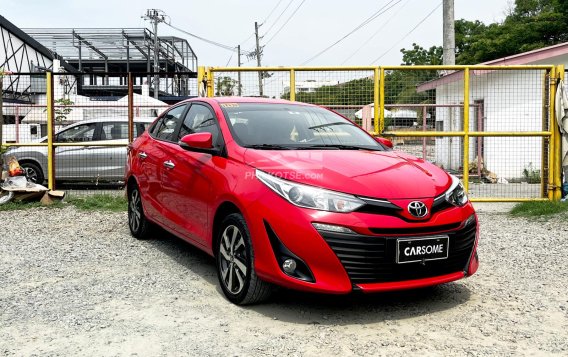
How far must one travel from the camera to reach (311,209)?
11.8 ft

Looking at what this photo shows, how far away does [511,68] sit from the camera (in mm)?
8477

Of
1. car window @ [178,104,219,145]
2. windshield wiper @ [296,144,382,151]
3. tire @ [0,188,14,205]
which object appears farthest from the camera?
tire @ [0,188,14,205]

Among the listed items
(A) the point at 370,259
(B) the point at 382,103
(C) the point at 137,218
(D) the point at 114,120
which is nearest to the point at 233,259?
(A) the point at 370,259

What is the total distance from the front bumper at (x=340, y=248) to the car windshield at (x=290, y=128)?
0.93 m

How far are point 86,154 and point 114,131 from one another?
3.18ft

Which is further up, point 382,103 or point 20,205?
point 382,103

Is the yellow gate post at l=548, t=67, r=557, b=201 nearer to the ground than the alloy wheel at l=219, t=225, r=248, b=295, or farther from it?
farther from it

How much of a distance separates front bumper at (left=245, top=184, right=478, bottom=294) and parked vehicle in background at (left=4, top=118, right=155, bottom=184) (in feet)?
24.3

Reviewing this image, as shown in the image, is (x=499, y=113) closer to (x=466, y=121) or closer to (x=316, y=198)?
(x=466, y=121)

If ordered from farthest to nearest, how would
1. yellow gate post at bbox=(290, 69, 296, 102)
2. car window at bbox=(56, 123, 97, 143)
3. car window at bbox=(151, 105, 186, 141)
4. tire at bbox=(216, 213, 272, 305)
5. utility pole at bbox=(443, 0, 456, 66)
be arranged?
utility pole at bbox=(443, 0, 456, 66), car window at bbox=(56, 123, 97, 143), yellow gate post at bbox=(290, 69, 296, 102), car window at bbox=(151, 105, 186, 141), tire at bbox=(216, 213, 272, 305)

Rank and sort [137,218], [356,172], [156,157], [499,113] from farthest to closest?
[499,113] → [137,218] → [156,157] → [356,172]

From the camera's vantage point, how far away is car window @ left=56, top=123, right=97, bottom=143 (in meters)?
11.0

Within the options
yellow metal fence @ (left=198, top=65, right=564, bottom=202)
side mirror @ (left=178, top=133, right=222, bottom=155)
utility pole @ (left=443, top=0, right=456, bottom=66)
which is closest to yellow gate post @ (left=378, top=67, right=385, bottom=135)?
yellow metal fence @ (left=198, top=65, right=564, bottom=202)

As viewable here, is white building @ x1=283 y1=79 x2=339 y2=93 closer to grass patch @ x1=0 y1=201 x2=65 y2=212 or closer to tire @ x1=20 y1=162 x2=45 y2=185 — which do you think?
grass patch @ x1=0 y1=201 x2=65 y2=212
